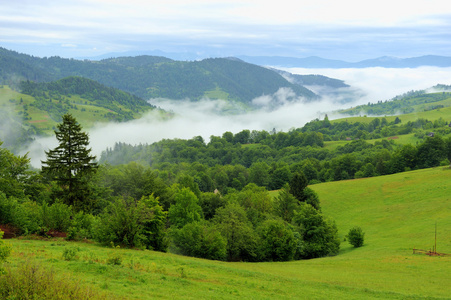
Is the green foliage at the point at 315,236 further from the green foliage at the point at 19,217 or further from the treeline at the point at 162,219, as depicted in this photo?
the green foliage at the point at 19,217

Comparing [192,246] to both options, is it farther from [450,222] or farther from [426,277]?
[450,222]

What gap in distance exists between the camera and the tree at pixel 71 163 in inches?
1444

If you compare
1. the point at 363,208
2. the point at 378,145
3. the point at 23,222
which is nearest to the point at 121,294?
the point at 23,222

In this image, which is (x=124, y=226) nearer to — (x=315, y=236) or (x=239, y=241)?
(x=239, y=241)

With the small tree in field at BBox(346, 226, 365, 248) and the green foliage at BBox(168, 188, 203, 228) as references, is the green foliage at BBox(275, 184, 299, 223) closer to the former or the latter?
the green foliage at BBox(168, 188, 203, 228)

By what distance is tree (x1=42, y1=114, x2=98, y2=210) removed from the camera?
3669 cm

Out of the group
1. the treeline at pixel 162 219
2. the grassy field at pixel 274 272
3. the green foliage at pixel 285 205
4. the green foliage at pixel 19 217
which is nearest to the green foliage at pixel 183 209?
the treeline at pixel 162 219

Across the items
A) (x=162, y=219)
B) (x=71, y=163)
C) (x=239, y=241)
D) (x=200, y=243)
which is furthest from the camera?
(x=239, y=241)

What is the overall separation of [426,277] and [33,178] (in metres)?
51.8

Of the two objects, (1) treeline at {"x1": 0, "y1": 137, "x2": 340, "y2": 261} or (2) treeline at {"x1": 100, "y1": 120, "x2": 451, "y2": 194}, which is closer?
(1) treeline at {"x1": 0, "y1": 137, "x2": 340, "y2": 261}

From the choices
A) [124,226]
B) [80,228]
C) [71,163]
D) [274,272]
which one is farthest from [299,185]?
[80,228]

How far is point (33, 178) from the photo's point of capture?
2127 inches

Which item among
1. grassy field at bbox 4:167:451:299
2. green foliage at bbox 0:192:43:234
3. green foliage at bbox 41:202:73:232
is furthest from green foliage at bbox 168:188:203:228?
green foliage at bbox 0:192:43:234

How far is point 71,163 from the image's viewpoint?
3725 centimetres
